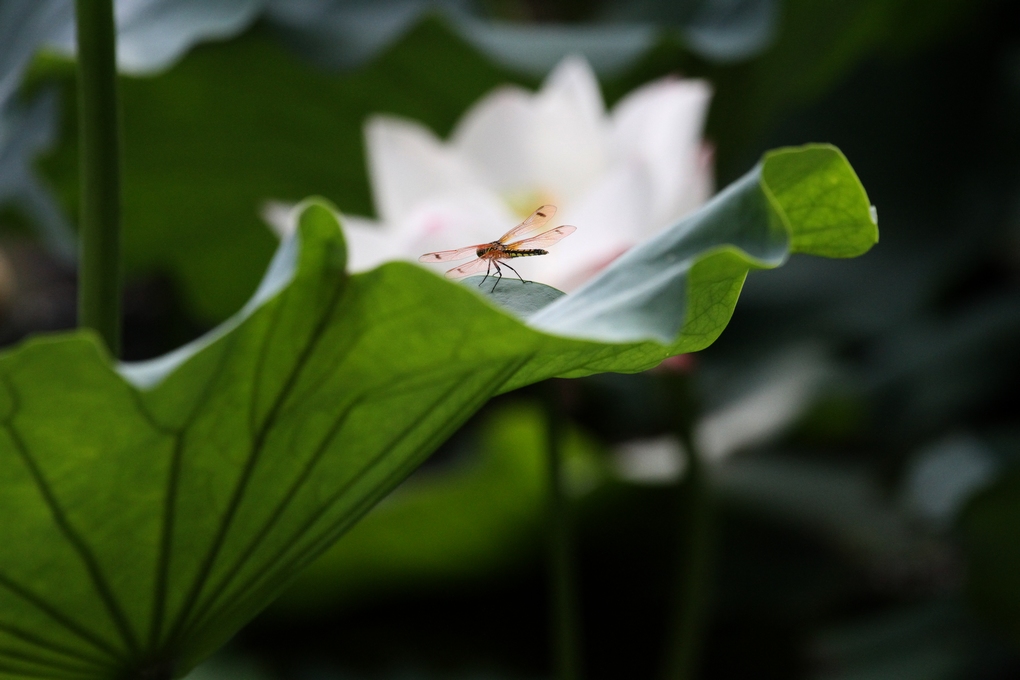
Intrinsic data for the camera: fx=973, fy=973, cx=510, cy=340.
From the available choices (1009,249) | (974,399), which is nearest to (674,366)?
(974,399)

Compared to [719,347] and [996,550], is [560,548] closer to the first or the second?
[996,550]

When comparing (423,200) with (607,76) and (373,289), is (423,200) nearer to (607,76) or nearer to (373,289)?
(607,76)

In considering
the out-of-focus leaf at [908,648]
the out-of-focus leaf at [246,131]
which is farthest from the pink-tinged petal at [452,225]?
the out-of-focus leaf at [908,648]

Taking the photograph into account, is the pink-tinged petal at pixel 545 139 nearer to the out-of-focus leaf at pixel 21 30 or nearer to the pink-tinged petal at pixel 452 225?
the pink-tinged petal at pixel 452 225

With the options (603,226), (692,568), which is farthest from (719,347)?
(603,226)

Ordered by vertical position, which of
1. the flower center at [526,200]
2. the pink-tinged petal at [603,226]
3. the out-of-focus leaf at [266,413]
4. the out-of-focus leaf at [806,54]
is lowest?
the out-of-focus leaf at [266,413]

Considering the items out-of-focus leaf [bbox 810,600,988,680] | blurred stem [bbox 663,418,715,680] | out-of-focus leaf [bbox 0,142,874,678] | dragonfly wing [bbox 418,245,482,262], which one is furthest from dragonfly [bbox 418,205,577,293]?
out-of-focus leaf [bbox 810,600,988,680]
